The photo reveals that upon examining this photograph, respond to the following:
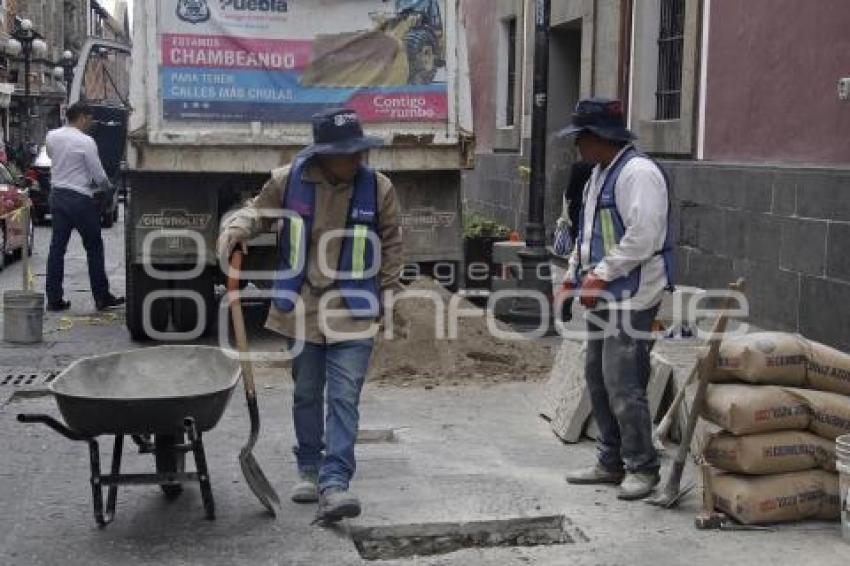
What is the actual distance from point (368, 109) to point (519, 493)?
4.74 metres

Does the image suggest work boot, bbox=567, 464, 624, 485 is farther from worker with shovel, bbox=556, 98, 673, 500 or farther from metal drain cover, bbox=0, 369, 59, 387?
metal drain cover, bbox=0, 369, 59, 387

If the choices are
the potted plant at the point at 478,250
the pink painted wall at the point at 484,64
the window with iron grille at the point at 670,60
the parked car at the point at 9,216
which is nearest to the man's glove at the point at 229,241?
the potted plant at the point at 478,250

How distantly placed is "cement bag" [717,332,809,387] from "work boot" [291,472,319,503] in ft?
6.51

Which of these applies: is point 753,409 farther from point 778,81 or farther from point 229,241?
point 778,81

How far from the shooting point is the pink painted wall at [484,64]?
19.0 metres

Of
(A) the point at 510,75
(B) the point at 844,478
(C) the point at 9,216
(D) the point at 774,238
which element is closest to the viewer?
(B) the point at 844,478

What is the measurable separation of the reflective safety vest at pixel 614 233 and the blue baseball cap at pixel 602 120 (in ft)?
0.33

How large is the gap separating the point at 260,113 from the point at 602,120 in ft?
14.7

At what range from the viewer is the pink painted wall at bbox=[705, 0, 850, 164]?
8047mm

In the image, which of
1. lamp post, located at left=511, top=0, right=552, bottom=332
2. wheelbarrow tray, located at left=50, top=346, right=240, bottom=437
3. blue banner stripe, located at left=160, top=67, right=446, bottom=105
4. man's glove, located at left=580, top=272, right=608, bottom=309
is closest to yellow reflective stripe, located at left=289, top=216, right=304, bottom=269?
wheelbarrow tray, located at left=50, top=346, right=240, bottom=437

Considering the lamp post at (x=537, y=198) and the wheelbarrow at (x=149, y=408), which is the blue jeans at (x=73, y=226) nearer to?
the lamp post at (x=537, y=198)

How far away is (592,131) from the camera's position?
539 cm

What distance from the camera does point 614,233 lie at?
535 cm

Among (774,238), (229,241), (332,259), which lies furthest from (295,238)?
(774,238)
